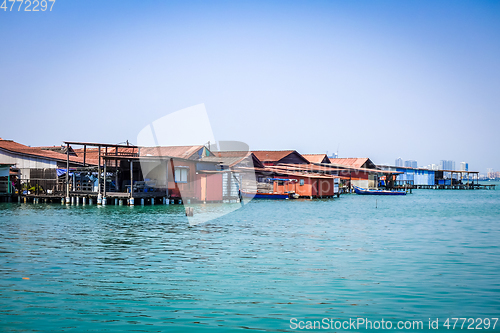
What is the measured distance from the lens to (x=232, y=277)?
1430cm

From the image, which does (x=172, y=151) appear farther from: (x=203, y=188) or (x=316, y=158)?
(x=316, y=158)

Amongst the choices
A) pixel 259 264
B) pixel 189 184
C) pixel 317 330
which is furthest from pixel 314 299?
pixel 189 184

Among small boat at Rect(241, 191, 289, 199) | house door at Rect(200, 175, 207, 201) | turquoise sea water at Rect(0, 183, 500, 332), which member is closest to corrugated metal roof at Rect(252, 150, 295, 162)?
small boat at Rect(241, 191, 289, 199)

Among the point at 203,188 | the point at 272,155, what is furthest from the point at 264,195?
the point at 272,155

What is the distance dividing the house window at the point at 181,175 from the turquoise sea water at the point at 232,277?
2169 cm

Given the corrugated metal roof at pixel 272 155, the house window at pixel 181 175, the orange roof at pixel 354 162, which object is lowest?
the house window at pixel 181 175

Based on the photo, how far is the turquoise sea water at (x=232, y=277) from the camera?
34.8 ft

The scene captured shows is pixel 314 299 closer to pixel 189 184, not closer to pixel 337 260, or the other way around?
pixel 337 260

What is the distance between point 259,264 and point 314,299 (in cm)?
450

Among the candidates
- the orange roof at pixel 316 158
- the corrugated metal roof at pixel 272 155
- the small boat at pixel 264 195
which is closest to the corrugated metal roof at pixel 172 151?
the small boat at pixel 264 195

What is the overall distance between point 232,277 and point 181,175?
34.9 m

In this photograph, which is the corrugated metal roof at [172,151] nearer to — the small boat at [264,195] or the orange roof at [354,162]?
the small boat at [264,195]

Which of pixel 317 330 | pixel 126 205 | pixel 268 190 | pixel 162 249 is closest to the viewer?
pixel 317 330

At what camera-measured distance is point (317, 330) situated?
9883 millimetres
